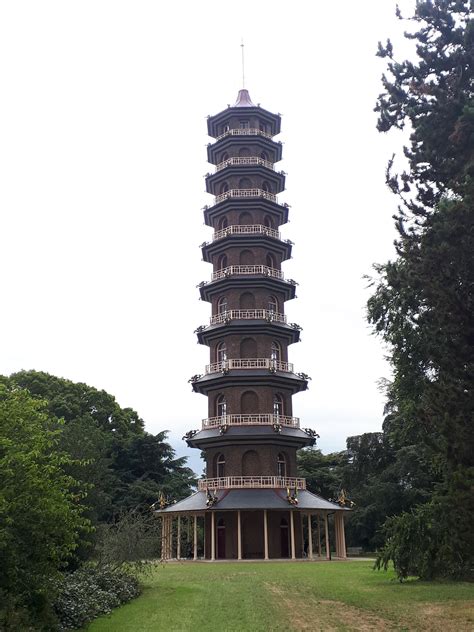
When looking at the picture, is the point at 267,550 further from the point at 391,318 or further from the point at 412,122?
the point at 412,122

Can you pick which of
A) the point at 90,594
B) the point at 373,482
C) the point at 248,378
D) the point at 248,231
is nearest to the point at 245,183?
the point at 248,231

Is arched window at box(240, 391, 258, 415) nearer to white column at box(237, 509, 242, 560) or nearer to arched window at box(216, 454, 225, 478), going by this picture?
arched window at box(216, 454, 225, 478)

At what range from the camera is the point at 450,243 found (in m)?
16.1

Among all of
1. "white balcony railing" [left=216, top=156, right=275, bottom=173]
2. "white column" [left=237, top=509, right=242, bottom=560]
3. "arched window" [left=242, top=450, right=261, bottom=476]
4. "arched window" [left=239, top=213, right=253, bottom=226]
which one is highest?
"white balcony railing" [left=216, top=156, right=275, bottom=173]

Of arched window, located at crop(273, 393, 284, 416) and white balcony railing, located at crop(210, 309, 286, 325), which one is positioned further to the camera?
white balcony railing, located at crop(210, 309, 286, 325)

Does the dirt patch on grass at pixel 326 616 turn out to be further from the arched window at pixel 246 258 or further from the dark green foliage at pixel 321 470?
the dark green foliage at pixel 321 470

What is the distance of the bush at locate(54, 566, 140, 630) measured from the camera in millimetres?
14641

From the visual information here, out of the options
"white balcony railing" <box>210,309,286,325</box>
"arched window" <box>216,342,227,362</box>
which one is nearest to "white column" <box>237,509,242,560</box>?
"arched window" <box>216,342,227,362</box>

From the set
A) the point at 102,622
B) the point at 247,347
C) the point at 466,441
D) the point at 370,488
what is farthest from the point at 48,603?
the point at 370,488

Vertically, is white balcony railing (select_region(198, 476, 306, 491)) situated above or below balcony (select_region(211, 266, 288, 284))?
below

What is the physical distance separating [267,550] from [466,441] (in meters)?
23.3

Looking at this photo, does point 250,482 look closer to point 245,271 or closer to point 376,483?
point 376,483

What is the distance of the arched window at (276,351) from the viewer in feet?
135

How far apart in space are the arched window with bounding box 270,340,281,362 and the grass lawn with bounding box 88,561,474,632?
55.8 feet
